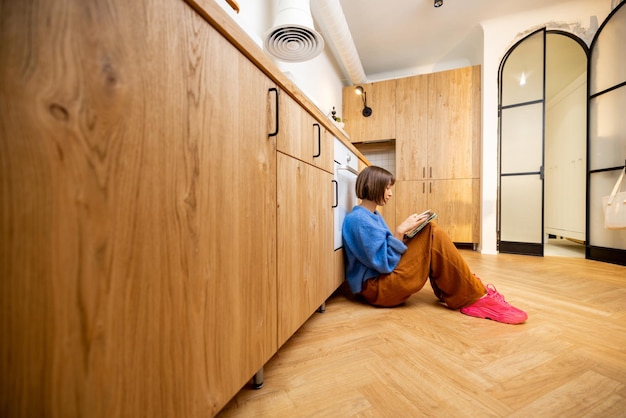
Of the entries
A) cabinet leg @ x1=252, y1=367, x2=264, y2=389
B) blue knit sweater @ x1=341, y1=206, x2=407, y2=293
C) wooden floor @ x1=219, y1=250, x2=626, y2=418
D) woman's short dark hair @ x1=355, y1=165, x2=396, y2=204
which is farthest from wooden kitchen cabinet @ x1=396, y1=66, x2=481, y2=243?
cabinet leg @ x1=252, y1=367, x2=264, y2=389

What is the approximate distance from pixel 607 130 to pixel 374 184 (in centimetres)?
291

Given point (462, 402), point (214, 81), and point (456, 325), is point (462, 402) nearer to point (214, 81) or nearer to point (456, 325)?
point (456, 325)

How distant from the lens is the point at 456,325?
118 cm

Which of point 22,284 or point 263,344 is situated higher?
point 22,284

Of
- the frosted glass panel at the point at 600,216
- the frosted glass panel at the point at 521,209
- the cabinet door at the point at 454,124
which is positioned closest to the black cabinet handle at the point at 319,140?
the cabinet door at the point at 454,124

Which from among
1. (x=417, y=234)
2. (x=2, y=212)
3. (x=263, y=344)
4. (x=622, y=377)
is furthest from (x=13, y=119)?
(x=622, y=377)

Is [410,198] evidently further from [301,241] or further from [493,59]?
[301,241]

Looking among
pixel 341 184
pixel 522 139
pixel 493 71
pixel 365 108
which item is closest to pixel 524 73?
pixel 493 71

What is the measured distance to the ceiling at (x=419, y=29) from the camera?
2830 mm

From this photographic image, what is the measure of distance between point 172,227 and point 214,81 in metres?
0.33

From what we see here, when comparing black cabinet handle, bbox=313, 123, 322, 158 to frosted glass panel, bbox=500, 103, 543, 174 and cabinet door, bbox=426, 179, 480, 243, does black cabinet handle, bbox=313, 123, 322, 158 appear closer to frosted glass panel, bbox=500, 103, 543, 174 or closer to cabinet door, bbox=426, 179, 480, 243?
cabinet door, bbox=426, 179, 480, 243

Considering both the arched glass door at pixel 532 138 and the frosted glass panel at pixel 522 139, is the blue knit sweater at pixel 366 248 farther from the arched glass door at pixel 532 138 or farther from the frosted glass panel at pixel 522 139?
the frosted glass panel at pixel 522 139

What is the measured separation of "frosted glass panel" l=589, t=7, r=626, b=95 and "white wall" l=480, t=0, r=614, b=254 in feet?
1.27

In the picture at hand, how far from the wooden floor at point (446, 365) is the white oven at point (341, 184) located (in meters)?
0.51
